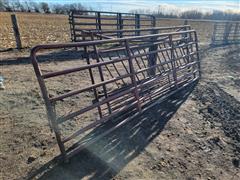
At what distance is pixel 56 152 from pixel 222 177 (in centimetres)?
230

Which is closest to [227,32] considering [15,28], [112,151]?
[15,28]

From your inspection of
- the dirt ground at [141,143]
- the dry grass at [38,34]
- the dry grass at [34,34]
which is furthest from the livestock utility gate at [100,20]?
the dirt ground at [141,143]

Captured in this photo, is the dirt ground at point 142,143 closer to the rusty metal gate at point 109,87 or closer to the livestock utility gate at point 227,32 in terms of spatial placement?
the rusty metal gate at point 109,87

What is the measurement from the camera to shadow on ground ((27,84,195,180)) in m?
2.92

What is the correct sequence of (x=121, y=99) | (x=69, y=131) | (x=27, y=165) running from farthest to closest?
1. (x=121, y=99)
2. (x=69, y=131)
3. (x=27, y=165)

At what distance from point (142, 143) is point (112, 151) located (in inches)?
20.3

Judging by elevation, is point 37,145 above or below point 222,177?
above

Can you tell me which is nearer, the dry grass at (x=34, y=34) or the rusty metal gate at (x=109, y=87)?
the rusty metal gate at (x=109, y=87)

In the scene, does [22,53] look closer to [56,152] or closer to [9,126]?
[9,126]

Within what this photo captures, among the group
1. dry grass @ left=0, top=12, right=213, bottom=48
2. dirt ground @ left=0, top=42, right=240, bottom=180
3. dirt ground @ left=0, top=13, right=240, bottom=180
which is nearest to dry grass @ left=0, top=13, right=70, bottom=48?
dry grass @ left=0, top=12, right=213, bottom=48

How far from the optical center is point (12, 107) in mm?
4438

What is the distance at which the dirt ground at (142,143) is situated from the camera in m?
3.01

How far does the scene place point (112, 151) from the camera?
340cm

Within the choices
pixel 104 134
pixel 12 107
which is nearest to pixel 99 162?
pixel 104 134
